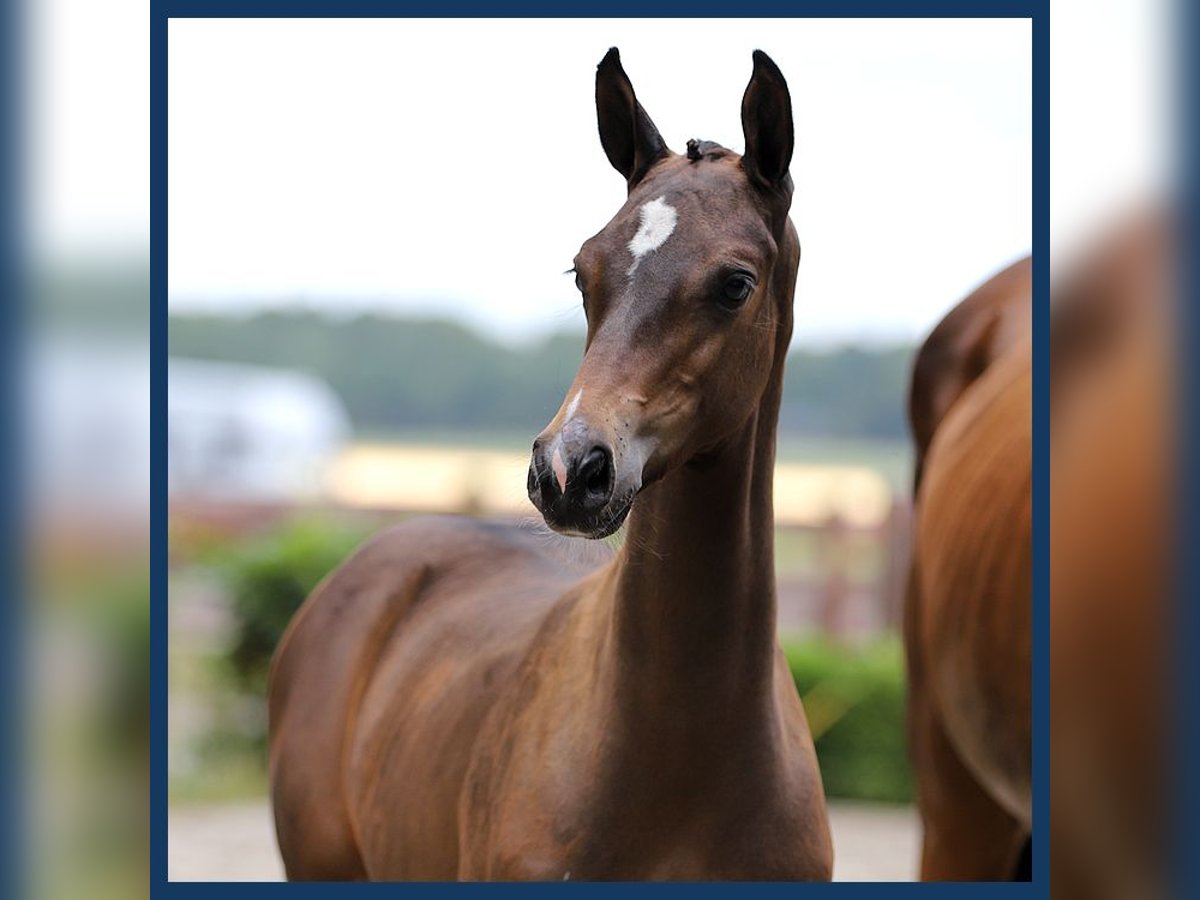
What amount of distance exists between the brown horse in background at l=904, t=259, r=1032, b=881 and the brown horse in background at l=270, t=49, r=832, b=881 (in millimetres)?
611

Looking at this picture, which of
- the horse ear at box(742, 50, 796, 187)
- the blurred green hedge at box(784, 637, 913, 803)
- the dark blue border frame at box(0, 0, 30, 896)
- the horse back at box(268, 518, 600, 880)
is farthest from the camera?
the blurred green hedge at box(784, 637, 913, 803)

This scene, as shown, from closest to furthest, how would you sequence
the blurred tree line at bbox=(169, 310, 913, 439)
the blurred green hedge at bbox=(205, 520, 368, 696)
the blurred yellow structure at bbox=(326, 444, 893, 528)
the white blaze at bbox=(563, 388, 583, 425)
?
the white blaze at bbox=(563, 388, 583, 425)
the blurred green hedge at bbox=(205, 520, 368, 696)
the blurred yellow structure at bbox=(326, 444, 893, 528)
the blurred tree line at bbox=(169, 310, 913, 439)

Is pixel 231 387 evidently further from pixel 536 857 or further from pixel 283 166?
pixel 536 857

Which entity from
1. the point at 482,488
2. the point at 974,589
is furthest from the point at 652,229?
the point at 482,488

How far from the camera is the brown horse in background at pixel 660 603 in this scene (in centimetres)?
196

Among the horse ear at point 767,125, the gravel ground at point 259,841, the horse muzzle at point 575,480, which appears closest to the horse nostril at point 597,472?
the horse muzzle at point 575,480

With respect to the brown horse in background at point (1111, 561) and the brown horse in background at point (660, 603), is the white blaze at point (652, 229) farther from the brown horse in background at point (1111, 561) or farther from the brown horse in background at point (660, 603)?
the brown horse in background at point (1111, 561)

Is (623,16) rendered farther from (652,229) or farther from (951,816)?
(951,816)

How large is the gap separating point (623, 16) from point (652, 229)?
38 centimetres

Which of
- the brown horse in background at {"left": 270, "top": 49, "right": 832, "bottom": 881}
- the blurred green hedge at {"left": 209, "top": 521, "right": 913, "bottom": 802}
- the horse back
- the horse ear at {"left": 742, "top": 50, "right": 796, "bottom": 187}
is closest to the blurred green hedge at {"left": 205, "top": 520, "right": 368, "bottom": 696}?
the blurred green hedge at {"left": 209, "top": 521, "right": 913, "bottom": 802}

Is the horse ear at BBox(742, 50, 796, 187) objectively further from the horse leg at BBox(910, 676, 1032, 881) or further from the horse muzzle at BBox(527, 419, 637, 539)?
the horse leg at BBox(910, 676, 1032, 881)

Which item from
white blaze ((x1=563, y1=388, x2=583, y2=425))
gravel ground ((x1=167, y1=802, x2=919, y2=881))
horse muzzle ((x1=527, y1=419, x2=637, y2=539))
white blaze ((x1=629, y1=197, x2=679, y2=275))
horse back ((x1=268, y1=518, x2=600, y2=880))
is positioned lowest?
gravel ground ((x1=167, y1=802, x2=919, y2=881))

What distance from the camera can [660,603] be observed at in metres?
2.19

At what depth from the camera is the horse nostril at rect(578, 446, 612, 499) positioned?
5.85ft
